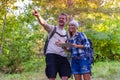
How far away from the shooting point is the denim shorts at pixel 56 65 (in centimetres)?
582

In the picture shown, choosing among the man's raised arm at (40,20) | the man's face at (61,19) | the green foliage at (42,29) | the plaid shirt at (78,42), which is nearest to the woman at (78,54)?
the plaid shirt at (78,42)

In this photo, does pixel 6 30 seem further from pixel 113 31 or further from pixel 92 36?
pixel 113 31

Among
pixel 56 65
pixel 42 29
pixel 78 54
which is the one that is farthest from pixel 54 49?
pixel 42 29

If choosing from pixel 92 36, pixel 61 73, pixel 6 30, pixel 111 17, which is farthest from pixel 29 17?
pixel 61 73

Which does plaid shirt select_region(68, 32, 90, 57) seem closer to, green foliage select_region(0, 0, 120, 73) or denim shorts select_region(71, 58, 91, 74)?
denim shorts select_region(71, 58, 91, 74)

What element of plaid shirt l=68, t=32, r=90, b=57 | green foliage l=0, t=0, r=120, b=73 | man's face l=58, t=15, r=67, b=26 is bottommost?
green foliage l=0, t=0, r=120, b=73

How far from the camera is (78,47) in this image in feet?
18.7

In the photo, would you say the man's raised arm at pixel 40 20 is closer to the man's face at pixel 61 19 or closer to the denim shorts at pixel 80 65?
the man's face at pixel 61 19

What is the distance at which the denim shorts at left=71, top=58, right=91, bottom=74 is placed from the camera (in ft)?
18.8

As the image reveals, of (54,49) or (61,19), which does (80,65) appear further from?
(61,19)

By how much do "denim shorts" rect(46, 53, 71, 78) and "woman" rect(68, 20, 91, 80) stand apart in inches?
6.7

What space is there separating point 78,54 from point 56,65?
45 centimetres

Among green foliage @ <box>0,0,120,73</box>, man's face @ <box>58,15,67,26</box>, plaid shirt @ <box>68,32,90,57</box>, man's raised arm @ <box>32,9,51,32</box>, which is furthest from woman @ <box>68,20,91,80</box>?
green foliage @ <box>0,0,120,73</box>

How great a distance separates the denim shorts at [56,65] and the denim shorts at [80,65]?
0.16 metres
